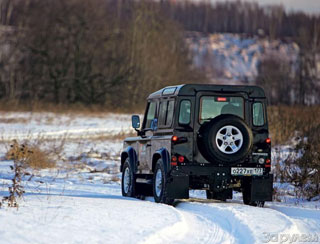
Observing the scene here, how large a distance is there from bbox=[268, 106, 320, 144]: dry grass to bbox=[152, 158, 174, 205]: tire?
38.6ft

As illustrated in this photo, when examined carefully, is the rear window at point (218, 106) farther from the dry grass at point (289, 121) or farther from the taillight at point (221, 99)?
the dry grass at point (289, 121)

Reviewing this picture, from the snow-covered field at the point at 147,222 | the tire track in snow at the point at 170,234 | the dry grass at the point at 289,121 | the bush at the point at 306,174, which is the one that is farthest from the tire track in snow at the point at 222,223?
the dry grass at the point at 289,121

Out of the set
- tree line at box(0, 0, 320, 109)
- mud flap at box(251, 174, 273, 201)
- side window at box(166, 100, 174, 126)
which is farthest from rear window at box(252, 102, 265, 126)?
tree line at box(0, 0, 320, 109)

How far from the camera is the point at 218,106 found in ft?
37.1

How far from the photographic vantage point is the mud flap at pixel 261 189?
11289 millimetres

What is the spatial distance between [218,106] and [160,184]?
1.61 metres

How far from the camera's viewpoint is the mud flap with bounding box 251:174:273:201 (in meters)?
11.3

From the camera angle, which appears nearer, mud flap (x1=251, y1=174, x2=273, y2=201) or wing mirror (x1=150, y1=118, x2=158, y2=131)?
mud flap (x1=251, y1=174, x2=273, y2=201)

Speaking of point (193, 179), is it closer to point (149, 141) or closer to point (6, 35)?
point (149, 141)

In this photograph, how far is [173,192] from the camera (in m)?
11.0

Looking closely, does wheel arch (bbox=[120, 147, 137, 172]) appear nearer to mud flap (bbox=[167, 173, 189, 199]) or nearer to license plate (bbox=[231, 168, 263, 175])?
mud flap (bbox=[167, 173, 189, 199])

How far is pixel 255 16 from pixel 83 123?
388 ft

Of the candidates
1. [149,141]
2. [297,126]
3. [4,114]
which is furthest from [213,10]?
[149,141]

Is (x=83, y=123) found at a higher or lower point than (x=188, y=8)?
lower
